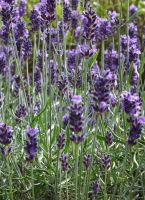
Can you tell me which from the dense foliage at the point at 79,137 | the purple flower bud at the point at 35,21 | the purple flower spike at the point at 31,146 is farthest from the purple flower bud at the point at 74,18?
the purple flower spike at the point at 31,146

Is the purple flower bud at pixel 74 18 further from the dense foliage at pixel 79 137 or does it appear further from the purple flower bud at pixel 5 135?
the purple flower bud at pixel 5 135

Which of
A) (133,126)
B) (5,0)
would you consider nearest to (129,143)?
(133,126)

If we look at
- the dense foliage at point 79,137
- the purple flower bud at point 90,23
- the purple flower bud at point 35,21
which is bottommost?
the dense foliage at point 79,137

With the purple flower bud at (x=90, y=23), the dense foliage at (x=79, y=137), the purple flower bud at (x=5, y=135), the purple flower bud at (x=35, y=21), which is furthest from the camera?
the purple flower bud at (x=35, y=21)

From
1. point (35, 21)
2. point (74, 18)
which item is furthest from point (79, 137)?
point (74, 18)

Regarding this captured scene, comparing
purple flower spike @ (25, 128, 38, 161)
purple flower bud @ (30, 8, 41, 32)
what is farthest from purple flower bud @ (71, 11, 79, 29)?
purple flower spike @ (25, 128, 38, 161)

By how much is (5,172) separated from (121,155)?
0.71 meters

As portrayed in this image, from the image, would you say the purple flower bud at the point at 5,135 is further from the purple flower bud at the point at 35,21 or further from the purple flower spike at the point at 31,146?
the purple flower bud at the point at 35,21

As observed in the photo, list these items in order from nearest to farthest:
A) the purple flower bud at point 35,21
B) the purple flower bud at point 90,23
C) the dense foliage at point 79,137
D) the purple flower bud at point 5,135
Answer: the dense foliage at point 79,137, the purple flower bud at point 5,135, the purple flower bud at point 90,23, the purple flower bud at point 35,21

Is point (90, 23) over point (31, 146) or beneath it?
over

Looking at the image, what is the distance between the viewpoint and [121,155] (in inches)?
124

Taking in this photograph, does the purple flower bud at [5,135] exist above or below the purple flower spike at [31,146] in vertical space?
above

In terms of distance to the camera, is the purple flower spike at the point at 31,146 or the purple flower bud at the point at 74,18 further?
the purple flower bud at the point at 74,18

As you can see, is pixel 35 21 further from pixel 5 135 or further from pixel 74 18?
pixel 5 135
